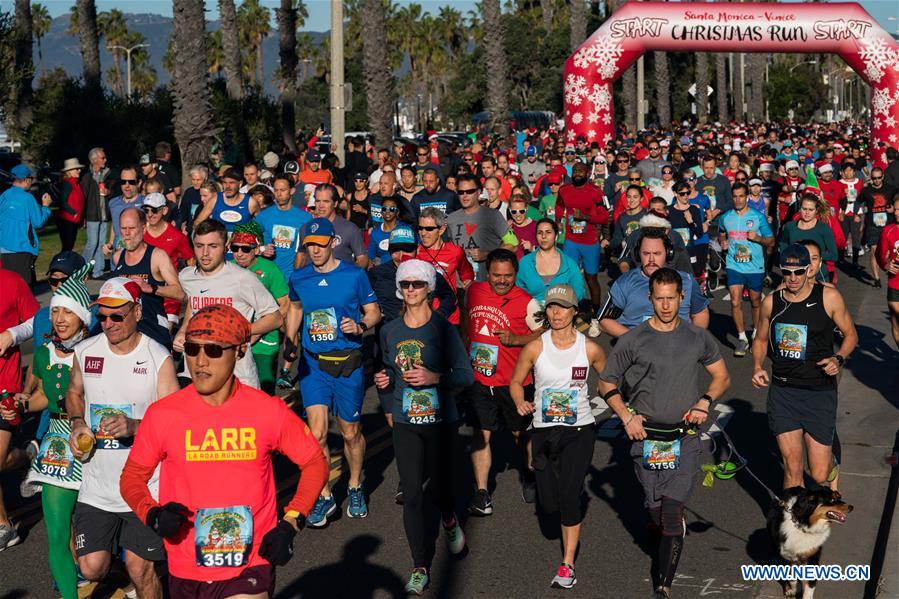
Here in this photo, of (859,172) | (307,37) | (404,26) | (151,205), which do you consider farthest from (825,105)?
(151,205)

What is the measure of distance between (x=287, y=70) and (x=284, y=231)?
95.6 feet

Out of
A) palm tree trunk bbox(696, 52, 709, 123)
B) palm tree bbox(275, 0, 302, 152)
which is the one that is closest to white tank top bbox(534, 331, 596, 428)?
palm tree bbox(275, 0, 302, 152)

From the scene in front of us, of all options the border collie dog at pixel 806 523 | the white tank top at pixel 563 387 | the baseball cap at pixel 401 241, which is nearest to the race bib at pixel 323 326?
the baseball cap at pixel 401 241

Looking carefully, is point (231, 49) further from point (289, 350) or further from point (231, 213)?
point (289, 350)

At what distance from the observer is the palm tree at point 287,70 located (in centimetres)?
3897

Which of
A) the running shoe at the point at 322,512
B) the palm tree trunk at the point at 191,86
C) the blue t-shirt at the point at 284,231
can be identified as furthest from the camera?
the palm tree trunk at the point at 191,86

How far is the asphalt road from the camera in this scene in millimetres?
7508

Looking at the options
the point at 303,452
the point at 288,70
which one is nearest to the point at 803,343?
the point at 303,452

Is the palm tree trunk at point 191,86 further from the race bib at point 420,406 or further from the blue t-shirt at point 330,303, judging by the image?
the race bib at point 420,406

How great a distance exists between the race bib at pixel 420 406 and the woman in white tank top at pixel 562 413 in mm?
591

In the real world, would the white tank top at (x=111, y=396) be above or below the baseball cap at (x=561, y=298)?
below

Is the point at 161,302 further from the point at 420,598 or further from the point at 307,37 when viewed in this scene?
the point at 307,37

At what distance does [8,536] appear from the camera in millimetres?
8281

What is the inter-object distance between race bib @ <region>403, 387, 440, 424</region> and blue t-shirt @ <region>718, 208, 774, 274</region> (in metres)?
7.43
